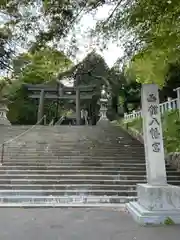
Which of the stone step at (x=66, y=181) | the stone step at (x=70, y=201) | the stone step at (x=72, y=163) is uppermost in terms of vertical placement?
the stone step at (x=72, y=163)

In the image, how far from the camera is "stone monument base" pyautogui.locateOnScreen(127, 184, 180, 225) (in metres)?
5.69

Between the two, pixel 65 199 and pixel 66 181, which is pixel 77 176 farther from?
pixel 65 199

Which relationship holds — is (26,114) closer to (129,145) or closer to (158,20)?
(129,145)

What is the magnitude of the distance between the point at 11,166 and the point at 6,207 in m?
3.02

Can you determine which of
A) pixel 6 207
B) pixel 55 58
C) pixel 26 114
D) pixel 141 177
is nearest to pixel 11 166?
pixel 6 207

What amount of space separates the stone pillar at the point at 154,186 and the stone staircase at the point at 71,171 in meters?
1.94

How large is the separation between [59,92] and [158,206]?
19.8 meters

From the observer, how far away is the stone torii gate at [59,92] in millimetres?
24312

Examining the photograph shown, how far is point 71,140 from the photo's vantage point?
14.2 meters

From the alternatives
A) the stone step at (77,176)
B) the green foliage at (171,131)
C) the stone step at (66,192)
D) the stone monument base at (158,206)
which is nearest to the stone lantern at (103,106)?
the green foliage at (171,131)

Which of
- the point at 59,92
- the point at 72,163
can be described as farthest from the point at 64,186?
the point at 59,92

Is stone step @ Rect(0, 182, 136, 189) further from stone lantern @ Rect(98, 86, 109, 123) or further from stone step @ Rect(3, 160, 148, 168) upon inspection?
stone lantern @ Rect(98, 86, 109, 123)

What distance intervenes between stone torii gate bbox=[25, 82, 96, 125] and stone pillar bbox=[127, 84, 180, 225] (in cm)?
1722

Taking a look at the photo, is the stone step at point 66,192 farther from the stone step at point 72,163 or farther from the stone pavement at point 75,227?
the stone step at point 72,163
